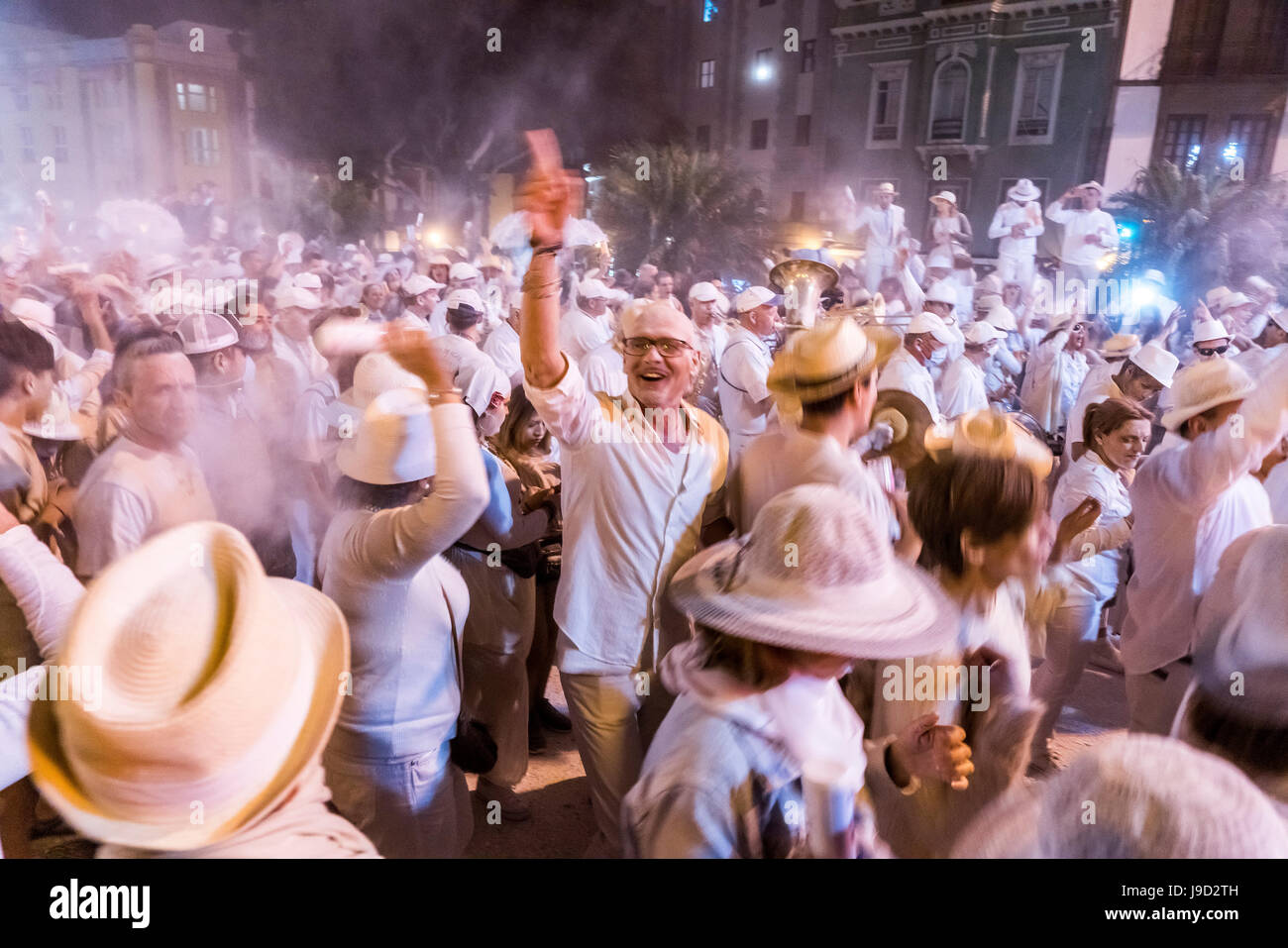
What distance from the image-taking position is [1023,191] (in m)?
2.88

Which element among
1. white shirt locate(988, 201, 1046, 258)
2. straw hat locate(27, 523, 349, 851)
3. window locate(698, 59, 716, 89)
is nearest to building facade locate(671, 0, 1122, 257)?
window locate(698, 59, 716, 89)

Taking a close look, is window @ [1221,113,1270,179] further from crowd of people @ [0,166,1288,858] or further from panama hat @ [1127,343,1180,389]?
panama hat @ [1127,343,1180,389]

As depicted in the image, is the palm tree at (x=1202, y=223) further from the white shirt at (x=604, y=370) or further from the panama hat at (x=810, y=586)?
the panama hat at (x=810, y=586)

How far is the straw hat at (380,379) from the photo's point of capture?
5.92ft

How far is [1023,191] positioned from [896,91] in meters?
0.69

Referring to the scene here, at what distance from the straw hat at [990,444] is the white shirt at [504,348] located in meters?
2.32

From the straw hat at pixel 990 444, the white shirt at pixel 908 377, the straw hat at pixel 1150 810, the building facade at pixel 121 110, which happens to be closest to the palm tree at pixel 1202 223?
the white shirt at pixel 908 377

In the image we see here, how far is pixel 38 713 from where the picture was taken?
1222mm

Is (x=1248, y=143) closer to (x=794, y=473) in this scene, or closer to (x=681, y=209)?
(x=681, y=209)

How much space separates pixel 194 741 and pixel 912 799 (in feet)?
4.27

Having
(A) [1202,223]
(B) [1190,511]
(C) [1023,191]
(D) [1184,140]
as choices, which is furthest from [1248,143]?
(B) [1190,511]
